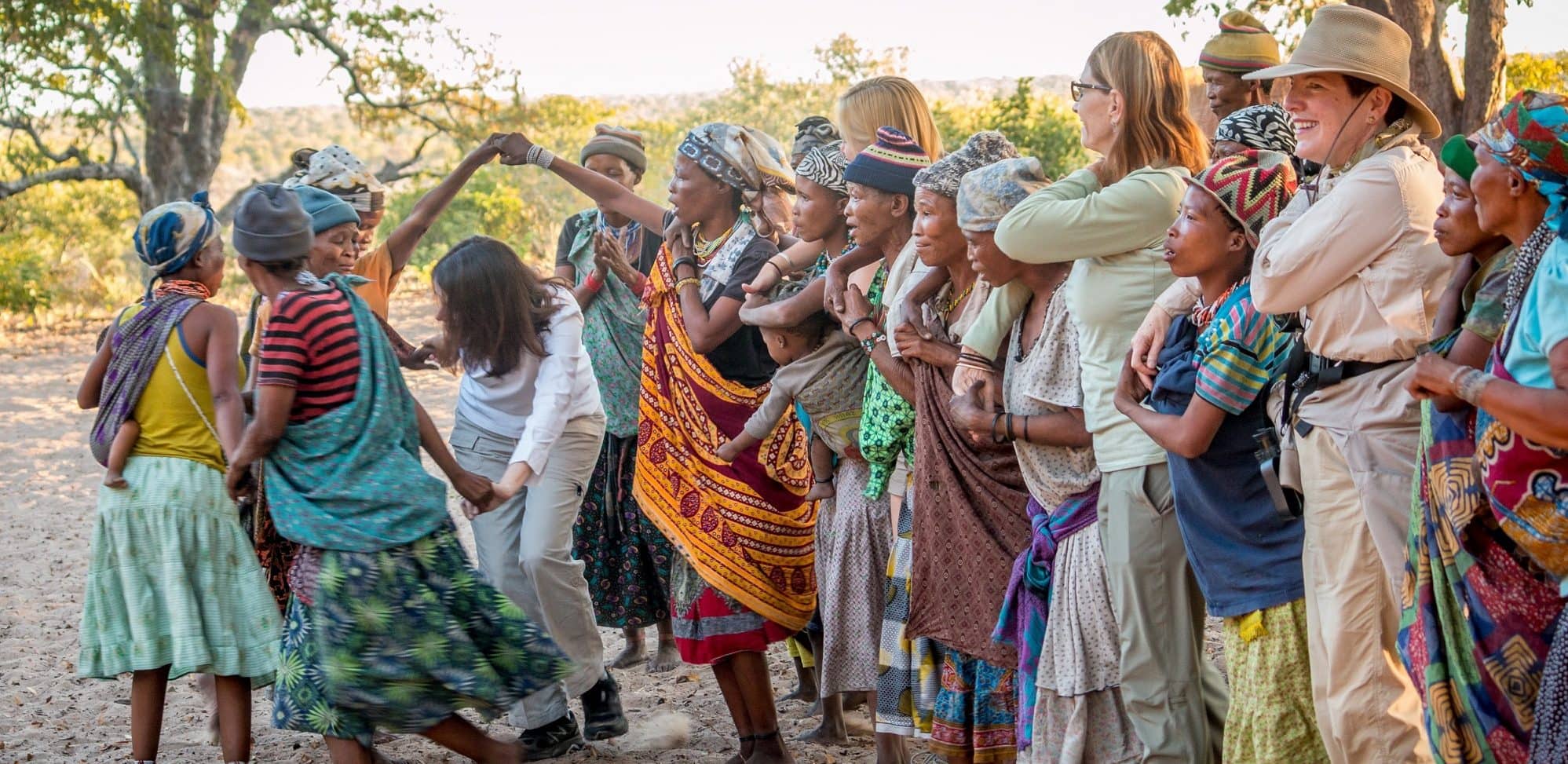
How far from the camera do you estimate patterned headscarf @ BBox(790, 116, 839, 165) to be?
17.7 feet

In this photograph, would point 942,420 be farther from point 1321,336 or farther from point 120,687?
point 120,687

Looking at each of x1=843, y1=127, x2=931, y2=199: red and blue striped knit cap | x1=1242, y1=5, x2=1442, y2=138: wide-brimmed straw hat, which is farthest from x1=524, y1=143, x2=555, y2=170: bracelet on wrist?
x1=1242, y1=5, x2=1442, y2=138: wide-brimmed straw hat

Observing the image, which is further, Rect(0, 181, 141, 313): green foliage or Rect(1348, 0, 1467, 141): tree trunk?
Rect(0, 181, 141, 313): green foliage

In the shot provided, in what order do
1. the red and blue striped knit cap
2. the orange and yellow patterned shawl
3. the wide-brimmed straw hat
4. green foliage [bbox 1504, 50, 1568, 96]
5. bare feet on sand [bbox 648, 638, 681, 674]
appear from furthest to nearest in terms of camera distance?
green foliage [bbox 1504, 50, 1568, 96] → bare feet on sand [bbox 648, 638, 681, 674] → the orange and yellow patterned shawl → the red and blue striped knit cap → the wide-brimmed straw hat

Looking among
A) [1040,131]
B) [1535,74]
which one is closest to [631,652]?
[1040,131]

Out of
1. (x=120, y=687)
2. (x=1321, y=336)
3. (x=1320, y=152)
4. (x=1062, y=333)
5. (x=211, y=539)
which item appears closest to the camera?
(x=1321, y=336)

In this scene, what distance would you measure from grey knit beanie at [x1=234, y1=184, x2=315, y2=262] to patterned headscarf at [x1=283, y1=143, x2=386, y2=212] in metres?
1.29

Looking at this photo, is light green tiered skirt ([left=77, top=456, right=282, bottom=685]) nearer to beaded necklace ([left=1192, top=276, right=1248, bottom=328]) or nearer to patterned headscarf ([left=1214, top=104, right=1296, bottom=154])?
beaded necklace ([left=1192, top=276, right=1248, bottom=328])

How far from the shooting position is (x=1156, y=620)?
12.4ft

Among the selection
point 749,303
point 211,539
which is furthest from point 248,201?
point 749,303

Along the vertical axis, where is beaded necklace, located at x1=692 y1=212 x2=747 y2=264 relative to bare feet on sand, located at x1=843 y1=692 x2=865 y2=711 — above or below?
above

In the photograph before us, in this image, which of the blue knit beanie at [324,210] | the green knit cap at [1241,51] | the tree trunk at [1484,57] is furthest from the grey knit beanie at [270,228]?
the tree trunk at [1484,57]

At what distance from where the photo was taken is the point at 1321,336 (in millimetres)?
3352

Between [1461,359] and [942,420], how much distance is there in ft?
5.21
